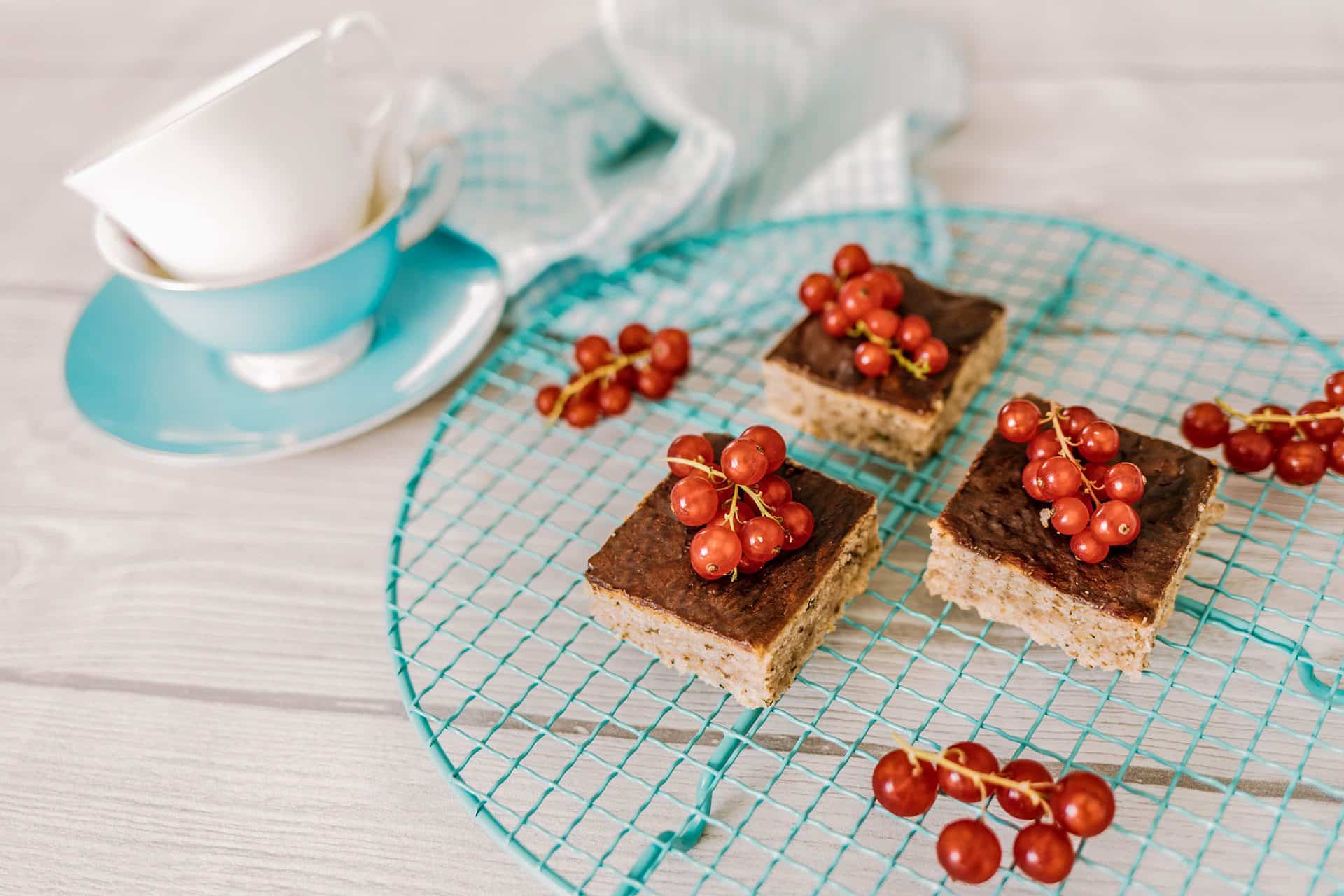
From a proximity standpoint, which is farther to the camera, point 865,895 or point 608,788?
point 608,788

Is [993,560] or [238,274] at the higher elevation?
[238,274]

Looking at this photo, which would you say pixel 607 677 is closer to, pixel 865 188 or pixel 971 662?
pixel 971 662

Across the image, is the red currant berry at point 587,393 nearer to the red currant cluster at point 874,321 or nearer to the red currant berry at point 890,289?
the red currant cluster at point 874,321

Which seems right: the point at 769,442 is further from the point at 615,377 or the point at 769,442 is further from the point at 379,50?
the point at 379,50

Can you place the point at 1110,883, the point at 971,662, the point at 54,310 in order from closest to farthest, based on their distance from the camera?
the point at 1110,883 < the point at 971,662 < the point at 54,310

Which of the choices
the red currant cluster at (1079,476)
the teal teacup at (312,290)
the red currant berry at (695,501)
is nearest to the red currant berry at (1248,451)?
the red currant cluster at (1079,476)

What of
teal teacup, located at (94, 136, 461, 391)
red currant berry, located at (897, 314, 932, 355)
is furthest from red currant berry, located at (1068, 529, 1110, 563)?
teal teacup, located at (94, 136, 461, 391)

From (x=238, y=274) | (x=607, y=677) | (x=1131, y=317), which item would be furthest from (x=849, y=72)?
(x=607, y=677)

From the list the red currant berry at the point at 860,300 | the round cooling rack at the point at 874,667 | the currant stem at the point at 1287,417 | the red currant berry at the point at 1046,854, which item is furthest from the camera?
the red currant berry at the point at 860,300
